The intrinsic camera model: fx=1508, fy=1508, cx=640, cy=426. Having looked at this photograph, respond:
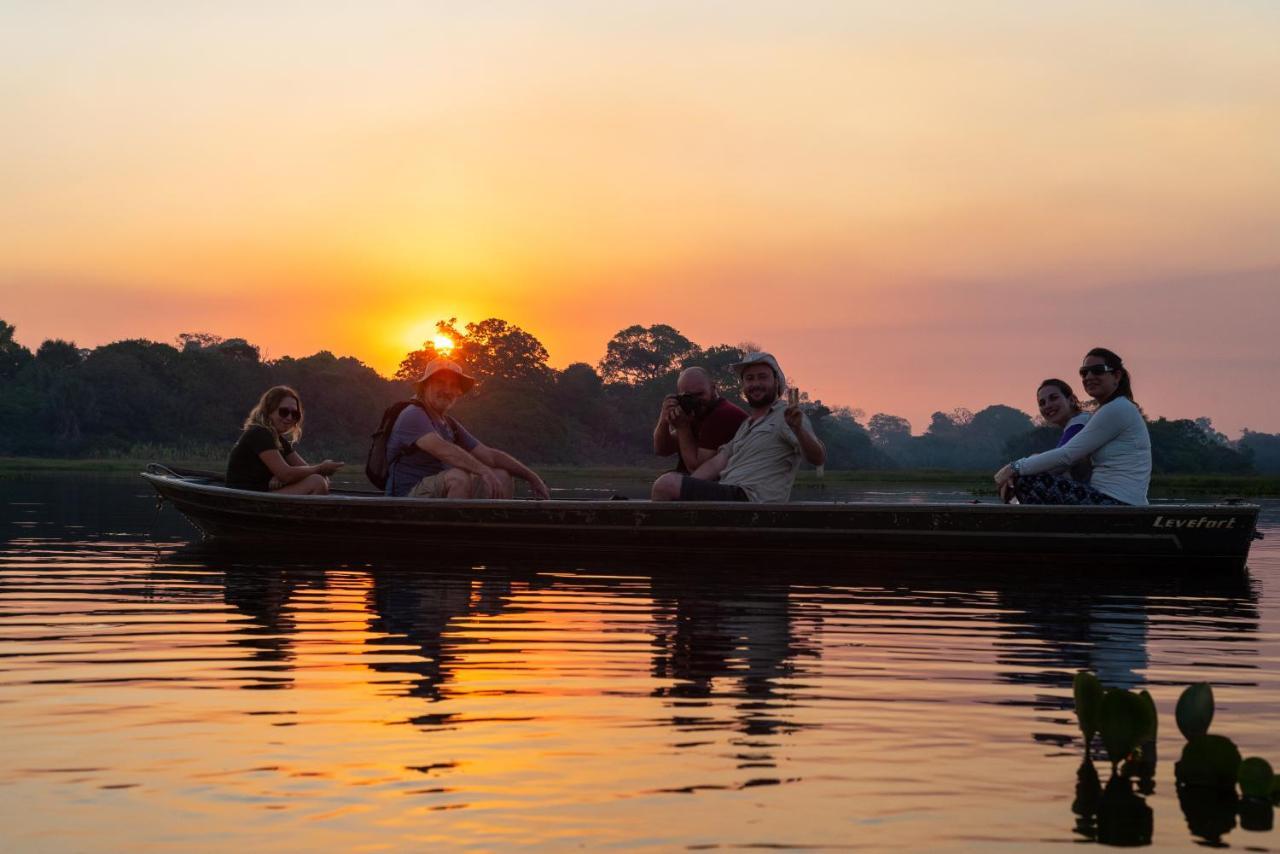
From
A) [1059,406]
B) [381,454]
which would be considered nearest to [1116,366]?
[1059,406]

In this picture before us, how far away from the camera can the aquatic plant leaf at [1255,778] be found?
412 centimetres

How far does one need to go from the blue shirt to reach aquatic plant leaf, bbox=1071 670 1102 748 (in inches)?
329

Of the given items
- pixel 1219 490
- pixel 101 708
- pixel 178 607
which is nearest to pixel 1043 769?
pixel 101 708

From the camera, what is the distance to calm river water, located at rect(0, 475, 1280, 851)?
3.91m

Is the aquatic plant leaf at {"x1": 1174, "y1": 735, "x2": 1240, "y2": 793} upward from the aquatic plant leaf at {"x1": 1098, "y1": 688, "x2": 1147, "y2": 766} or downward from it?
downward

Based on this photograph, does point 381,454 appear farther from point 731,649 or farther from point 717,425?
point 731,649

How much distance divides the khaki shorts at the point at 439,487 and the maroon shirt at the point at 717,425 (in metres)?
1.97

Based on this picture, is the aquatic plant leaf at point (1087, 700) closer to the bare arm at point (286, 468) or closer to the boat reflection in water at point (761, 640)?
the boat reflection in water at point (761, 640)

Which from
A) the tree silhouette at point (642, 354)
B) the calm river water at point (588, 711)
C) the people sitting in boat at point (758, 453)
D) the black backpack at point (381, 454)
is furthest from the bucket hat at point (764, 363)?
the tree silhouette at point (642, 354)

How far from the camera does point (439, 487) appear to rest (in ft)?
41.8

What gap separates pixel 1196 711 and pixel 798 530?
7.35 meters

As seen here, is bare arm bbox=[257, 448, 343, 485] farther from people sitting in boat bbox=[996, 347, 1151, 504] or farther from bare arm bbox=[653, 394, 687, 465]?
people sitting in boat bbox=[996, 347, 1151, 504]

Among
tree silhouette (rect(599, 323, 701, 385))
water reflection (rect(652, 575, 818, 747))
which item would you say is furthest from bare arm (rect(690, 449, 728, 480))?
tree silhouette (rect(599, 323, 701, 385))

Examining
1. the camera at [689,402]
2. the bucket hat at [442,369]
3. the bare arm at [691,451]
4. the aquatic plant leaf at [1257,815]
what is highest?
the bucket hat at [442,369]
